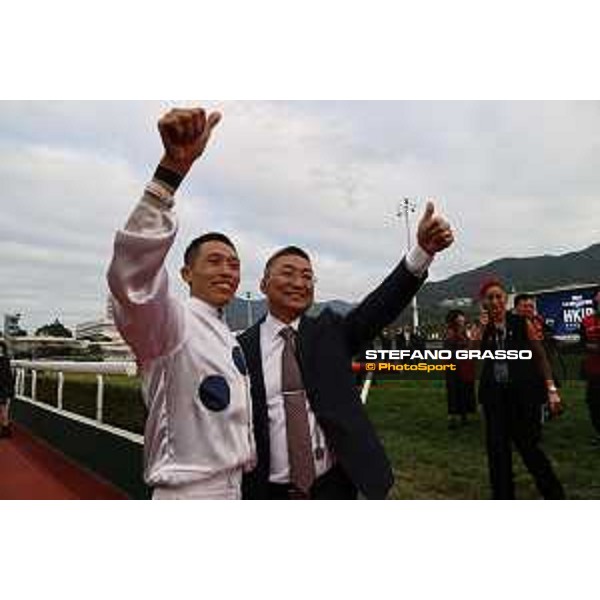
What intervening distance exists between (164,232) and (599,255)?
84.1 inches

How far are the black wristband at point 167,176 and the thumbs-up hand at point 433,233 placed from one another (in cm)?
83

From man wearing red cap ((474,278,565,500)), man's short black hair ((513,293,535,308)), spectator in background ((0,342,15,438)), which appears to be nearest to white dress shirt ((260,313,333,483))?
man wearing red cap ((474,278,565,500))

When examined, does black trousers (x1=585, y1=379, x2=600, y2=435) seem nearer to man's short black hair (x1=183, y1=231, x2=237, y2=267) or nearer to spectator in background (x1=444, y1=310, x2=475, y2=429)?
spectator in background (x1=444, y1=310, x2=475, y2=429)

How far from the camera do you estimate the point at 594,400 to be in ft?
12.5

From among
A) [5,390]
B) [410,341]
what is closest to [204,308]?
[410,341]

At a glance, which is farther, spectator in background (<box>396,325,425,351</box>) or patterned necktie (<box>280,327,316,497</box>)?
spectator in background (<box>396,325,425,351</box>)

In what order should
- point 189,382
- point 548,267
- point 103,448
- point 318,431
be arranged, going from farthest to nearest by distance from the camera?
point 103,448
point 548,267
point 318,431
point 189,382

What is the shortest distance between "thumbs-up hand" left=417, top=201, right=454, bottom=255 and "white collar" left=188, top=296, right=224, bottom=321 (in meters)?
0.60

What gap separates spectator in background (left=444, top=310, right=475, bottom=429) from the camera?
3004mm

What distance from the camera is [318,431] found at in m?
1.94

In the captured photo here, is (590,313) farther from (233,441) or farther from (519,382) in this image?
(233,441)

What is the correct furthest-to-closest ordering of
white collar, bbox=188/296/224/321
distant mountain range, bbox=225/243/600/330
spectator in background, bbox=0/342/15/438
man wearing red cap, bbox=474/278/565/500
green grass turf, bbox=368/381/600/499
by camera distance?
1. spectator in background, bbox=0/342/15/438
2. green grass turf, bbox=368/381/600/499
3. man wearing red cap, bbox=474/278/565/500
4. distant mountain range, bbox=225/243/600/330
5. white collar, bbox=188/296/224/321

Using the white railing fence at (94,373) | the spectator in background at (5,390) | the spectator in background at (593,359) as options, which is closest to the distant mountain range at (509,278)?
the spectator in background at (593,359)

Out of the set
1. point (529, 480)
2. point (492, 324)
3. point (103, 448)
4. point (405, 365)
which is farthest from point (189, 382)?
point (103, 448)
